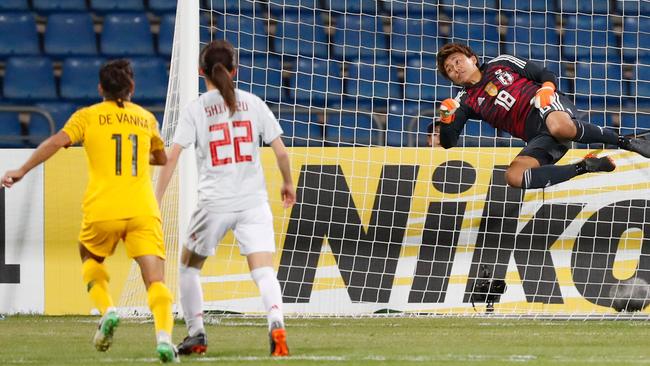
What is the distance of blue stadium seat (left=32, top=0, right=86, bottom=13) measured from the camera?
14.1m

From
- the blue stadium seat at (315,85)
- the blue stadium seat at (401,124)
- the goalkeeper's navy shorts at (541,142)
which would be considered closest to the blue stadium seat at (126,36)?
the blue stadium seat at (315,85)

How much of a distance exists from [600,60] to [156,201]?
7.79 m

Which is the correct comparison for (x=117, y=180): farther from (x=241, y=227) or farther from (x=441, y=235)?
(x=441, y=235)

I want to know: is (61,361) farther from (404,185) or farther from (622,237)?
(622,237)

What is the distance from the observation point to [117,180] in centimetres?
609

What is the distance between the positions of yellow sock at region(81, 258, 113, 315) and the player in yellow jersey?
0.34ft

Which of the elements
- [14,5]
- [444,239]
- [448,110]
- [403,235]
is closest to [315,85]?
[403,235]

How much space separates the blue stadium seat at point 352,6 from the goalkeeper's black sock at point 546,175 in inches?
180

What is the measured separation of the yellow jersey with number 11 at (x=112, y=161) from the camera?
607 centimetres

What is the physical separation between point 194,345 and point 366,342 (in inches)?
48.1

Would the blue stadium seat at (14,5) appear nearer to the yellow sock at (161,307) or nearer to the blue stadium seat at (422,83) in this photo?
the blue stadium seat at (422,83)

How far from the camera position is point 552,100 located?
8.64m

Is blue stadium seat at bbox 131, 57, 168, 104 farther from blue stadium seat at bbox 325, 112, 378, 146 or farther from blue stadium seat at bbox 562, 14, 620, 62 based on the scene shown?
blue stadium seat at bbox 562, 14, 620, 62

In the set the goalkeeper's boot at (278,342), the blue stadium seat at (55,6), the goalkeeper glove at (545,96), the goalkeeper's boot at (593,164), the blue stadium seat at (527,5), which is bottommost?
the goalkeeper's boot at (278,342)
